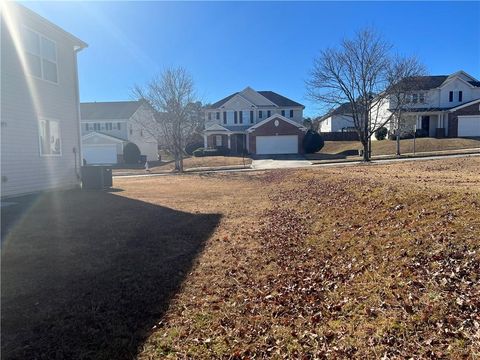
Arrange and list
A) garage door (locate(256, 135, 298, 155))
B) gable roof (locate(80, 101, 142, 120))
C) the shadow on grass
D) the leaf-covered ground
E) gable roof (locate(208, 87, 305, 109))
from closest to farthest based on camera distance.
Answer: the leaf-covered ground < the shadow on grass < garage door (locate(256, 135, 298, 155)) < gable roof (locate(80, 101, 142, 120)) < gable roof (locate(208, 87, 305, 109))

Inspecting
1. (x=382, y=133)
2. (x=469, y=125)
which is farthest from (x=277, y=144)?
(x=469, y=125)

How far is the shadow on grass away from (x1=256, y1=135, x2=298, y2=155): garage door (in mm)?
33728

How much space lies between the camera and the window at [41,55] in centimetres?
1259

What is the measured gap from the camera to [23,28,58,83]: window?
12.6 metres

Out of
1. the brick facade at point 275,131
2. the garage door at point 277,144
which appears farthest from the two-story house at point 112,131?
the garage door at point 277,144

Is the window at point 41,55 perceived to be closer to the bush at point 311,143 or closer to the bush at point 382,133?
the bush at point 311,143

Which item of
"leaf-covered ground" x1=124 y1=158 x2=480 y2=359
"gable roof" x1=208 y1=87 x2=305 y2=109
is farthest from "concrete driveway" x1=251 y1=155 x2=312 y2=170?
"leaf-covered ground" x1=124 y1=158 x2=480 y2=359

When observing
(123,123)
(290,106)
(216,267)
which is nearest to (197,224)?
(216,267)

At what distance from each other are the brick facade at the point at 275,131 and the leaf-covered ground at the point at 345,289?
35014 millimetres

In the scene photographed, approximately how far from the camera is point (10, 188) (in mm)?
11703

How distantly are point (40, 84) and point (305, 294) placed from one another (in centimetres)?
1285

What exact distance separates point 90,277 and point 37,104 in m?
10.3

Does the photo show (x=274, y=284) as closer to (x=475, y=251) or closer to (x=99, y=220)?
(x=475, y=251)

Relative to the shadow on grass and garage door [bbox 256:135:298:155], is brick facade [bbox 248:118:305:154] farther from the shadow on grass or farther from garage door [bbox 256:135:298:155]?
the shadow on grass
